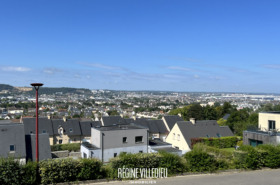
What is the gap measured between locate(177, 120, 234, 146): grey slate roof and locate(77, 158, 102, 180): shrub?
25.1 m

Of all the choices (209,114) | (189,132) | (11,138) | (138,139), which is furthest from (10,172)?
(209,114)

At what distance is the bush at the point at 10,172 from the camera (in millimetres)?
8109

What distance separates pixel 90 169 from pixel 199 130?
29.1 m

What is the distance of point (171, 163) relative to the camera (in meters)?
10.3

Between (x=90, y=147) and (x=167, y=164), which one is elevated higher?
(x=167, y=164)

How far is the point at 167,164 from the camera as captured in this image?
403 inches

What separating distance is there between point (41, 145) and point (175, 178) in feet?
65.9

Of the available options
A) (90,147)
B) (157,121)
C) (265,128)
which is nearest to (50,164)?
(90,147)

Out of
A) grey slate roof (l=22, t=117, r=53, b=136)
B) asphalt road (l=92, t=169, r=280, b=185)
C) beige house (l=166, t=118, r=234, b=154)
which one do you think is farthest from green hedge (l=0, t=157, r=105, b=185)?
grey slate roof (l=22, t=117, r=53, b=136)

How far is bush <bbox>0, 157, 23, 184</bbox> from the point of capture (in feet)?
26.6

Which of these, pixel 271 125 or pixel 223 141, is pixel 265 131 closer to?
pixel 271 125

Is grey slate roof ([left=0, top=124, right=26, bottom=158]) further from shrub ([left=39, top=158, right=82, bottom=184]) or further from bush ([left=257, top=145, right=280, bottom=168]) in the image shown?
bush ([left=257, top=145, right=280, bottom=168])

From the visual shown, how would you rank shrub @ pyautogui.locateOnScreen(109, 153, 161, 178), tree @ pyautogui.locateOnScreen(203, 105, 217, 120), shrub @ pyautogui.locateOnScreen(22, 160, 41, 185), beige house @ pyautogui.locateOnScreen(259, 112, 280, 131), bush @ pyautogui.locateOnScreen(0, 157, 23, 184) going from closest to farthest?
1. bush @ pyautogui.locateOnScreen(0, 157, 23, 184)
2. shrub @ pyautogui.locateOnScreen(22, 160, 41, 185)
3. shrub @ pyautogui.locateOnScreen(109, 153, 161, 178)
4. beige house @ pyautogui.locateOnScreen(259, 112, 280, 131)
5. tree @ pyautogui.locateOnScreen(203, 105, 217, 120)

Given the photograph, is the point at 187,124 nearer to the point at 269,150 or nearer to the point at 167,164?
the point at 269,150
